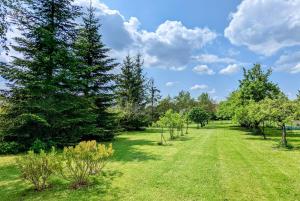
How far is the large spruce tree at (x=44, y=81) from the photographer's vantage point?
46.4ft

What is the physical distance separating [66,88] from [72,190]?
33.2 ft

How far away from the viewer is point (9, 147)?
1371 cm

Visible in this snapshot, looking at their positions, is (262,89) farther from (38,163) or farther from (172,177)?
(38,163)

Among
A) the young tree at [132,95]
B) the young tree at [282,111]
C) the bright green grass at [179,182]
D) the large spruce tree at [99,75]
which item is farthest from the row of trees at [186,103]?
the bright green grass at [179,182]

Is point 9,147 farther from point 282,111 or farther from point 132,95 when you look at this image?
point 132,95

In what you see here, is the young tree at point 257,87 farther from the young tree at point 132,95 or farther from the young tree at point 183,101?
the young tree at point 183,101

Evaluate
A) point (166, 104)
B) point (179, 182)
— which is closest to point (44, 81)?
point (179, 182)

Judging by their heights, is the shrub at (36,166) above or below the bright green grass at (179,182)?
above

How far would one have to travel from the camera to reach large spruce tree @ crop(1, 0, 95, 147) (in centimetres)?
1415

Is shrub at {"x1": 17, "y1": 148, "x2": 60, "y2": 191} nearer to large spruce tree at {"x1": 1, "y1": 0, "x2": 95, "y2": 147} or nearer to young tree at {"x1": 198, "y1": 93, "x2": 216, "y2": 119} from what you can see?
large spruce tree at {"x1": 1, "y1": 0, "x2": 95, "y2": 147}

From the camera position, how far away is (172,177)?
28.1ft

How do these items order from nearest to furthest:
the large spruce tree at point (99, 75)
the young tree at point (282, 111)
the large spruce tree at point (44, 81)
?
the large spruce tree at point (44, 81) → the young tree at point (282, 111) → the large spruce tree at point (99, 75)

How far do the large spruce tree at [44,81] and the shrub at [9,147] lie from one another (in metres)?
0.48

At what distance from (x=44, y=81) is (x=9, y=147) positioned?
13.9 feet
